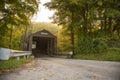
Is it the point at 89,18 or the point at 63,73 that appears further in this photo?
the point at 89,18

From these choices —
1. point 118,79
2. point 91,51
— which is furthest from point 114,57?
point 118,79

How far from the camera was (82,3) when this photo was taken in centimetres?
2742

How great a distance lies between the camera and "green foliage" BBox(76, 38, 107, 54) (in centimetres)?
2458

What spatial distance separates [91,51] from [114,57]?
4.94 m

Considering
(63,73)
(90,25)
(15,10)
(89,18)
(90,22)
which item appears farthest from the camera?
(90,25)

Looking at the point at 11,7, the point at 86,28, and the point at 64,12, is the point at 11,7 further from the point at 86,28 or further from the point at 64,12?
the point at 86,28

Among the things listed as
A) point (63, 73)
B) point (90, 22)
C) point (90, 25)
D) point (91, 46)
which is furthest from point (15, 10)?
point (90, 25)

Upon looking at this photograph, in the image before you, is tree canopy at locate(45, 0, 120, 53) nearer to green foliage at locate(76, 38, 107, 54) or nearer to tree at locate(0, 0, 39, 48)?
green foliage at locate(76, 38, 107, 54)

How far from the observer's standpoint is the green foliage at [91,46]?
2458 cm

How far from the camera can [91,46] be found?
25.4 metres

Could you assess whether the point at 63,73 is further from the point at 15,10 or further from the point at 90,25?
the point at 90,25

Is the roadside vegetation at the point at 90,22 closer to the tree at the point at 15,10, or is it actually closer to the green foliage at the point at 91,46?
the green foliage at the point at 91,46

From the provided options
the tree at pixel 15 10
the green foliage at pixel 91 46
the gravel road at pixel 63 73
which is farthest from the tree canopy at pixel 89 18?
the gravel road at pixel 63 73

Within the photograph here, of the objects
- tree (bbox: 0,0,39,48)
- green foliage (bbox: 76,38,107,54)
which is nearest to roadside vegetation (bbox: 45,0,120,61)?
green foliage (bbox: 76,38,107,54)
